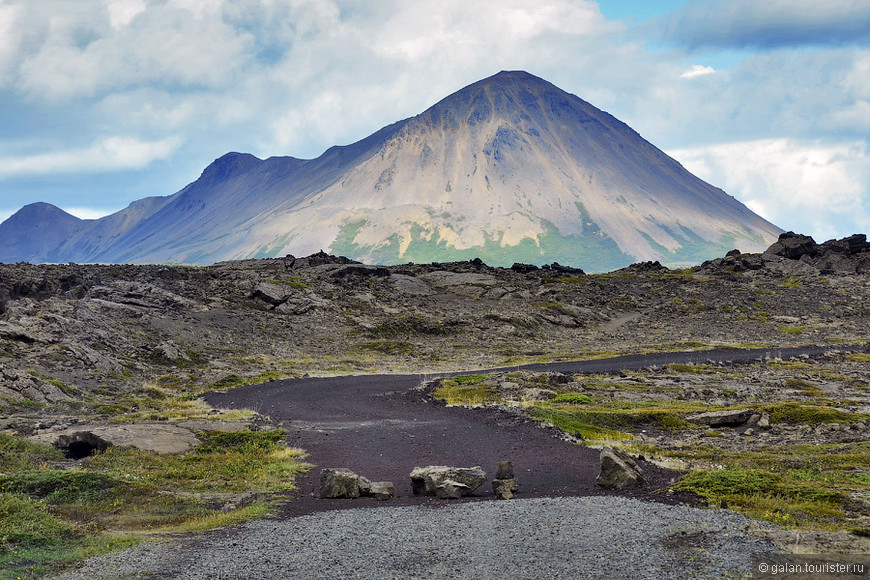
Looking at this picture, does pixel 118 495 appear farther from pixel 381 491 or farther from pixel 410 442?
pixel 410 442

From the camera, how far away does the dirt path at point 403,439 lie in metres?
23.9

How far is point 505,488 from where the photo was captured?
22156 mm

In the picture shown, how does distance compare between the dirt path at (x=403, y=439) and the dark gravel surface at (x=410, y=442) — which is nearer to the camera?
the dark gravel surface at (x=410, y=442)

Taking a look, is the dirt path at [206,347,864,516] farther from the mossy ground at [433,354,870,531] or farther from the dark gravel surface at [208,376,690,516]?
the mossy ground at [433,354,870,531]

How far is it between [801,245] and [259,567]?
568 feet

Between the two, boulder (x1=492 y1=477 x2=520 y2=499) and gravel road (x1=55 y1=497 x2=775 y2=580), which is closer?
gravel road (x1=55 y1=497 x2=775 y2=580)

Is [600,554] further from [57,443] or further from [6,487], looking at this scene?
[57,443]

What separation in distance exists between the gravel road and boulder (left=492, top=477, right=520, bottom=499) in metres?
2.32

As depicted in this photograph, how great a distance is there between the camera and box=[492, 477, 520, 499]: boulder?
22016 millimetres

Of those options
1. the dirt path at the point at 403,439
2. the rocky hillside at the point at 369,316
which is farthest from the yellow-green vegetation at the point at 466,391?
the rocky hillside at the point at 369,316

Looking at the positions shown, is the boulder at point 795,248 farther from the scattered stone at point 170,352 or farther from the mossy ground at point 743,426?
the scattered stone at point 170,352

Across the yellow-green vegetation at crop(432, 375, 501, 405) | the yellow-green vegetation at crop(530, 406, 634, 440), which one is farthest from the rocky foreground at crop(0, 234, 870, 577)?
the yellow-green vegetation at crop(432, 375, 501, 405)

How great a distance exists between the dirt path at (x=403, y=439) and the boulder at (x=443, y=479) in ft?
1.28

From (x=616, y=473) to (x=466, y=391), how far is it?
29.8 metres
